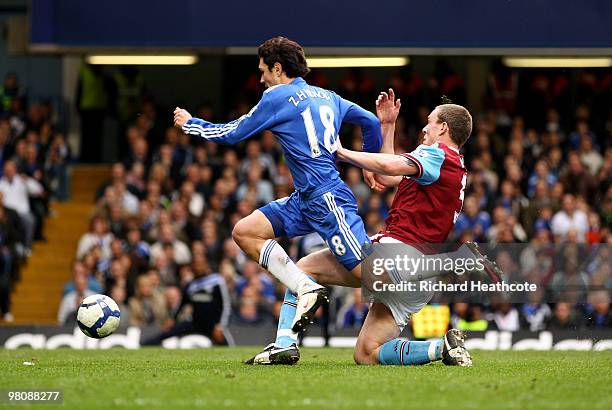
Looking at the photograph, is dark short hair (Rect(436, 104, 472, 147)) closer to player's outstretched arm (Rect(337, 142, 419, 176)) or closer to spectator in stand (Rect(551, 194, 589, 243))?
player's outstretched arm (Rect(337, 142, 419, 176))

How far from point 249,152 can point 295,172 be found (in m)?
11.8

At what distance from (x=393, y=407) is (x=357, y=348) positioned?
297 cm

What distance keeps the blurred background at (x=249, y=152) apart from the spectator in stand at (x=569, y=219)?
0.04m

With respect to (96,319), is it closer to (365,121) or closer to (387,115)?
(365,121)

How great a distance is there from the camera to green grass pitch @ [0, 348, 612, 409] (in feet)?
23.9

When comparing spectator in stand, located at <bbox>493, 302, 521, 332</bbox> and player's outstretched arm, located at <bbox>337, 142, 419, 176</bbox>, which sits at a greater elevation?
player's outstretched arm, located at <bbox>337, 142, 419, 176</bbox>

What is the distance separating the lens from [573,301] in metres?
16.7

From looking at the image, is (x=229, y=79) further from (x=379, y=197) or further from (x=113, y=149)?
(x=379, y=197)

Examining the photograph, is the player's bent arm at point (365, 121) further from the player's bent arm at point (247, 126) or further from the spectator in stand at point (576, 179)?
the spectator in stand at point (576, 179)

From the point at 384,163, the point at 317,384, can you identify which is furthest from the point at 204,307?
the point at 317,384

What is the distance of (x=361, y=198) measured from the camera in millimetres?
20844

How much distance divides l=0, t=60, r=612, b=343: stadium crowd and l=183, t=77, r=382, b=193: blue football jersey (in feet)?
18.9

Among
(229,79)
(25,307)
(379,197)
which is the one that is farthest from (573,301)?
(229,79)

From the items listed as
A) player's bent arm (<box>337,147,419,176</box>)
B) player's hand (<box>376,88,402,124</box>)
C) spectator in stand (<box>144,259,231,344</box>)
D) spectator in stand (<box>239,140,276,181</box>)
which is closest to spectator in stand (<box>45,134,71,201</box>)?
spectator in stand (<box>239,140,276,181</box>)
